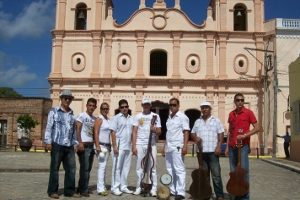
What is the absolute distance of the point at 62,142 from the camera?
8.29 metres

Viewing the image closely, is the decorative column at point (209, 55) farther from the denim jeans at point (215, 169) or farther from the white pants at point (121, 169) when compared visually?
the denim jeans at point (215, 169)

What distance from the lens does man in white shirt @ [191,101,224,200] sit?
822 centimetres

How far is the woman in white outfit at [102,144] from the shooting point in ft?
28.5

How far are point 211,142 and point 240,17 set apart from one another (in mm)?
26454

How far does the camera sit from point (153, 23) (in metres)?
32.4

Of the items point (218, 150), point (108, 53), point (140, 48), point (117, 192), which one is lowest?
point (117, 192)

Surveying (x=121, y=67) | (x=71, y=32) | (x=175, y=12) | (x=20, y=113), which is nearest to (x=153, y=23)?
(x=175, y=12)

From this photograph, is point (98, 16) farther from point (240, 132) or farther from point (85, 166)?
point (240, 132)

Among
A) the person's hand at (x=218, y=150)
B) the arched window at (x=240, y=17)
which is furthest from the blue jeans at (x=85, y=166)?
the arched window at (x=240, y=17)

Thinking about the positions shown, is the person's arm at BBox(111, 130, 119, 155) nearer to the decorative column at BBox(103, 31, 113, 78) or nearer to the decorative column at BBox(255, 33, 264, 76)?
the decorative column at BBox(103, 31, 113, 78)

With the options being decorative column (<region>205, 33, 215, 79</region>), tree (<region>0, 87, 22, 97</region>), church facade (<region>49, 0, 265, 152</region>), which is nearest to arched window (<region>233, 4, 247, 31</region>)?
church facade (<region>49, 0, 265, 152</region>)

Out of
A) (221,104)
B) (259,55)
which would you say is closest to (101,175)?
(221,104)

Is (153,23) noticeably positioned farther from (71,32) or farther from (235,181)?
(235,181)

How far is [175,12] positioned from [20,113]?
13.1 meters
